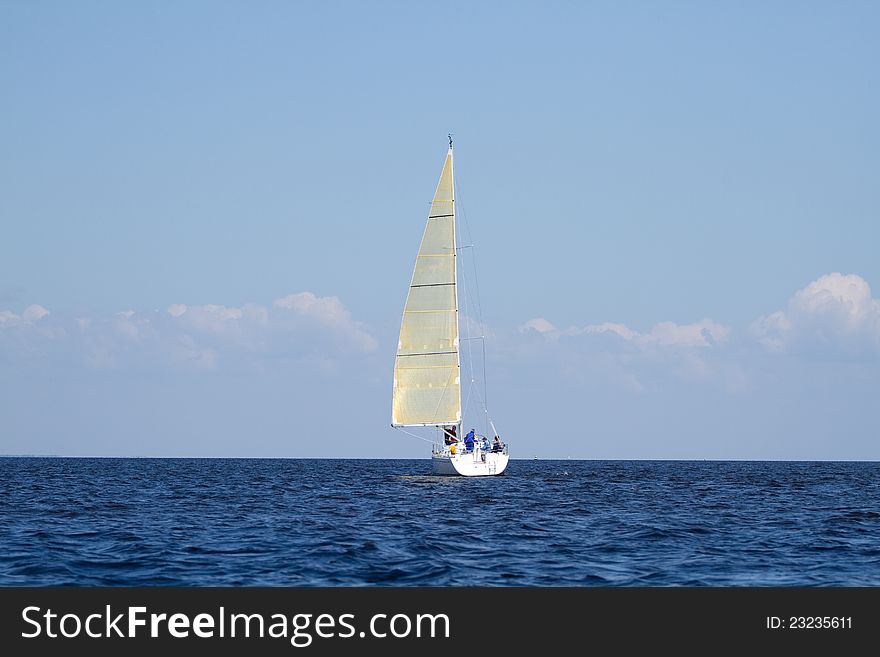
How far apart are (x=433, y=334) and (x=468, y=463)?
9.11 m

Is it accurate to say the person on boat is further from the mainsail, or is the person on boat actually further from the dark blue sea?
the dark blue sea

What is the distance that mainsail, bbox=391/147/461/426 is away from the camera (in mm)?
69875

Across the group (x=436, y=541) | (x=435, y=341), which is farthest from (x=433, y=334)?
(x=436, y=541)

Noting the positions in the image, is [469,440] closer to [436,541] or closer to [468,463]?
[468,463]

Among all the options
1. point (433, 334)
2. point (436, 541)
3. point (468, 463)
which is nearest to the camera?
point (436, 541)

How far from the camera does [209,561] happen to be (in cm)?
2823

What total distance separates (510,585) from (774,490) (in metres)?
50.0

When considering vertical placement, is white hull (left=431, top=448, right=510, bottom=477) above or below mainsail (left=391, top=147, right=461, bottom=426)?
below

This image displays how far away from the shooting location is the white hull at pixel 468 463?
236 feet

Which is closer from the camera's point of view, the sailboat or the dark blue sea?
the dark blue sea

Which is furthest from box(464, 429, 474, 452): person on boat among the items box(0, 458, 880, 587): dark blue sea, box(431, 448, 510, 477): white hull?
box(0, 458, 880, 587): dark blue sea

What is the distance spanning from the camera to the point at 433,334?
231 feet

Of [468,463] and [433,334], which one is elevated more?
[433,334]

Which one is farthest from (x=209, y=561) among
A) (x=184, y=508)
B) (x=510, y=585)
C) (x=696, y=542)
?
(x=184, y=508)
